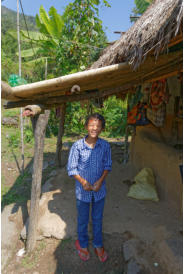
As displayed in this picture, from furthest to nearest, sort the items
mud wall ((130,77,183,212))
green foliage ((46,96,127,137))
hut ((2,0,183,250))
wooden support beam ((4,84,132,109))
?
green foliage ((46,96,127,137)) → mud wall ((130,77,183,212)) → wooden support beam ((4,84,132,109)) → hut ((2,0,183,250))

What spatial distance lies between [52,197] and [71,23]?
16.3 feet

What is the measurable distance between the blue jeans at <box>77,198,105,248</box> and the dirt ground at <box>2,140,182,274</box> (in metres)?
0.22

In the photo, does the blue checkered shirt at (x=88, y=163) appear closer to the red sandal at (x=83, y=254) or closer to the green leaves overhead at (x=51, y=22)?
the red sandal at (x=83, y=254)

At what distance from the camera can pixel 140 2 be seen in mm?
8094

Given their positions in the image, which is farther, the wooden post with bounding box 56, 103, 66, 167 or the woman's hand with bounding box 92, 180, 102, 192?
the wooden post with bounding box 56, 103, 66, 167

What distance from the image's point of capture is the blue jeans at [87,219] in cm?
234

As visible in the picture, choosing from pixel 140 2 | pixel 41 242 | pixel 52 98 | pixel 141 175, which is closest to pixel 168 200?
pixel 141 175

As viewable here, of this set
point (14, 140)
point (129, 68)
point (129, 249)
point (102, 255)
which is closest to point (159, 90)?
point (129, 68)

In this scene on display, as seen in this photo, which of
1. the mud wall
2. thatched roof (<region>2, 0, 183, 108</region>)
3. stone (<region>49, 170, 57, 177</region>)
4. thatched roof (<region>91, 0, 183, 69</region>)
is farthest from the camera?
stone (<region>49, 170, 57, 177</region>)

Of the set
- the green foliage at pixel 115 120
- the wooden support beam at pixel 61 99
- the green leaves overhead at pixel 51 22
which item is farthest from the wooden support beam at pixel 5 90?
the green foliage at pixel 115 120

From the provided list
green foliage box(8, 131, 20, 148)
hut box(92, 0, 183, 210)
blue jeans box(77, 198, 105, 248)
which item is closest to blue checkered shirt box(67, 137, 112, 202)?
blue jeans box(77, 198, 105, 248)

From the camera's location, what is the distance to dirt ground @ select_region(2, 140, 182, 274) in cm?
228

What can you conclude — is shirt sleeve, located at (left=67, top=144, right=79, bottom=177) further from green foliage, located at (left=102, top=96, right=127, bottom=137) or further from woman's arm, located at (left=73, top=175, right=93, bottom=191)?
green foliage, located at (left=102, top=96, right=127, bottom=137)

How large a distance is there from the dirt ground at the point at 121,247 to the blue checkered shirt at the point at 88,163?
857 mm
